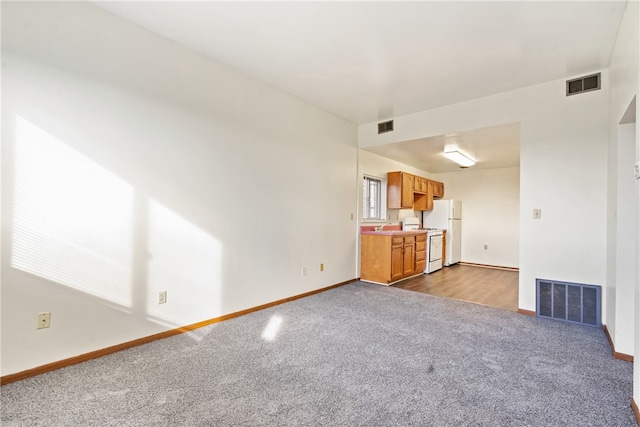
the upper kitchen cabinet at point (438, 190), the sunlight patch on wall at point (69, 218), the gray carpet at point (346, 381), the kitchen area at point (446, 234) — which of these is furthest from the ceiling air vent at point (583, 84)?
the sunlight patch on wall at point (69, 218)

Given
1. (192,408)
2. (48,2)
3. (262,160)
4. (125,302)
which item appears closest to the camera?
(192,408)

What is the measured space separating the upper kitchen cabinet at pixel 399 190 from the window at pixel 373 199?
0.14 m

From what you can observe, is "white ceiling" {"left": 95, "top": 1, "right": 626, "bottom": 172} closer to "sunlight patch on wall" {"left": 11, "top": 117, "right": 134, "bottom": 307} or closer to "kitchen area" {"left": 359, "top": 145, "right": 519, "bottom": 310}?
"sunlight patch on wall" {"left": 11, "top": 117, "right": 134, "bottom": 307}

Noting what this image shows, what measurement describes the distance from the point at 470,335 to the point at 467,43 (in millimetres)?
2690

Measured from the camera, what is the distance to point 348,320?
3.09 meters

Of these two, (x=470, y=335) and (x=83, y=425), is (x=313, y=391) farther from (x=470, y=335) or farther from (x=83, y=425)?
(x=470, y=335)

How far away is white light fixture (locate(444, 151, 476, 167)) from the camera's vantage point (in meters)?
5.18

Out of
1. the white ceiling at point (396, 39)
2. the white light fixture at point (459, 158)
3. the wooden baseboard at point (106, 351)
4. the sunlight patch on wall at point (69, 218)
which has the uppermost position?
the white ceiling at point (396, 39)

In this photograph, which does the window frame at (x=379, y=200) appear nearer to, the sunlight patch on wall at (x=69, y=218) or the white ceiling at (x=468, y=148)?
the white ceiling at (x=468, y=148)

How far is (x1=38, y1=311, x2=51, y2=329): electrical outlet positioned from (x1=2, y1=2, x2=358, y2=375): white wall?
0.03m

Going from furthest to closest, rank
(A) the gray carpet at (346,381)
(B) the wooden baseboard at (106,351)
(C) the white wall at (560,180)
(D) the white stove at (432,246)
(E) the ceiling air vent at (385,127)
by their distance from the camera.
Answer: (D) the white stove at (432,246), (E) the ceiling air vent at (385,127), (C) the white wall at (560,180), (B) the wooden baseboard at (106,351), (A) the gray carpet at (346,381)

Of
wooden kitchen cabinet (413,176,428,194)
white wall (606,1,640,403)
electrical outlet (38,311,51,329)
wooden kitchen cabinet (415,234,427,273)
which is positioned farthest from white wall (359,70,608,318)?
electrical outlet (38,311,51,329)

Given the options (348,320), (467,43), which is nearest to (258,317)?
(348,320)

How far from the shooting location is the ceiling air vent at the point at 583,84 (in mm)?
3004
